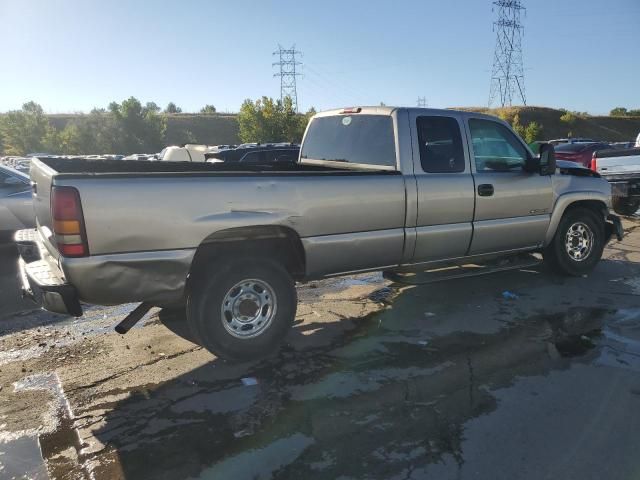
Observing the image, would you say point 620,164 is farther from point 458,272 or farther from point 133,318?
point 133,318

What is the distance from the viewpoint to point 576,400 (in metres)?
3.65

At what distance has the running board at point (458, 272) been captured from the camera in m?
5.42

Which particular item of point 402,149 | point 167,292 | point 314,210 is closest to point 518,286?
point 402,149

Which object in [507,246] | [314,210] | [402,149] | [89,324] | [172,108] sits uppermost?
[172,108]

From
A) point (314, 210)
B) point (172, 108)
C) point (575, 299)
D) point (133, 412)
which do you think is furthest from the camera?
point (172, 108)

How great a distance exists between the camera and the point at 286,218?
13.9ft

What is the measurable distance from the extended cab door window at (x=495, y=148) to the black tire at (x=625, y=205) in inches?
280

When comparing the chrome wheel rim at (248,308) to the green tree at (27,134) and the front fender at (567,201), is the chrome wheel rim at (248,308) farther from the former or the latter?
the green tree at (27,134)

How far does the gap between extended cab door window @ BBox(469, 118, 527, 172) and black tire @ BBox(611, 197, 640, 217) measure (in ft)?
23.4

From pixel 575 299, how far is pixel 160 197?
473cm

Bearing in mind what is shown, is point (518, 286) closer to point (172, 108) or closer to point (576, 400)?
point (576, 400)

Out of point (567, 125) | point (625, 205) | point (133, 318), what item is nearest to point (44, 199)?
point (133, 318)

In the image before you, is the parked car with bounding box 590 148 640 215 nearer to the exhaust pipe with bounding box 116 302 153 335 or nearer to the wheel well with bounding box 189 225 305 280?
the wheel well with bounding box 189 225 305 280

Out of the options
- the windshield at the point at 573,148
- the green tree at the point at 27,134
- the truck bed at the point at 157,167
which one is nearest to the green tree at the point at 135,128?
the green tree at the point at 27,134
